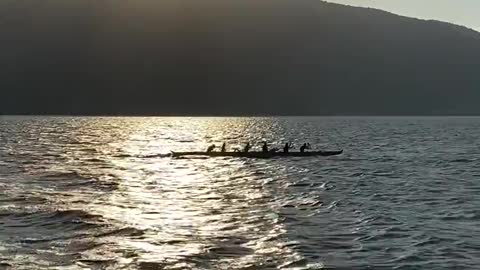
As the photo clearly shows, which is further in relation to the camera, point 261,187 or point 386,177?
point 386,177

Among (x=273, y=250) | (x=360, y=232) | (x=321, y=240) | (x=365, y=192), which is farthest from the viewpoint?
(x=365, y=192)

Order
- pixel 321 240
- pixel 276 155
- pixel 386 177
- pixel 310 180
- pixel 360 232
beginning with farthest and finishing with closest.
Result: pixel 276 155, pixel 386 177, pixel 310 180, pixel 360 232, pixel 321 240

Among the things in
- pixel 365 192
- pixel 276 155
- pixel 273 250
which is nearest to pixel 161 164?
pixel 276 155

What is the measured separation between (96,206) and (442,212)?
16888 mm

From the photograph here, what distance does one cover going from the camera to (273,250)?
914 inches

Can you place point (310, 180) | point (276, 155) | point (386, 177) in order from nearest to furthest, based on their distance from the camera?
point (310, 180) < point (386, 177) < point (276, 155)

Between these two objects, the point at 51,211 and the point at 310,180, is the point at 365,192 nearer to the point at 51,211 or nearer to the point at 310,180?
the point at 310,180

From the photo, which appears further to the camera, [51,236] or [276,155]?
[276,155]

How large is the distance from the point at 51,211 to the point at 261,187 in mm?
15916

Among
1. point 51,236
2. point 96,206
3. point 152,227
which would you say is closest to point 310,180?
point 96,206

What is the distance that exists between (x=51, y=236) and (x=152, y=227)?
4.02 m

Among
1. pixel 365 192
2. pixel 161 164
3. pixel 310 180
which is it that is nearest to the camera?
pixel 365 192

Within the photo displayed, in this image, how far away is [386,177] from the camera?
171 feet

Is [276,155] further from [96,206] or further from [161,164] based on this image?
[96,206]
